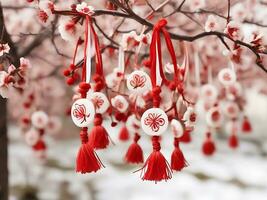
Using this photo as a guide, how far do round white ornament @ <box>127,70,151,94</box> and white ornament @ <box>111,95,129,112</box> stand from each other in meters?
0.26

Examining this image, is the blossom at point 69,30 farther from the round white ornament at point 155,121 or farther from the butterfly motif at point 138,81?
the round white ornament at point 155,121

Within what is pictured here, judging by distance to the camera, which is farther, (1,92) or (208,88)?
(208,88)

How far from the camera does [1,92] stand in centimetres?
Result: 134

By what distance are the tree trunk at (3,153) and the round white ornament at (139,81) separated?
728mm

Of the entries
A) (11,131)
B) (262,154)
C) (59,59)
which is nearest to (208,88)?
(59,59)

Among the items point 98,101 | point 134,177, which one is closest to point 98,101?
point 98,101

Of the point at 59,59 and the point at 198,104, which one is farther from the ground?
the point at 59,59

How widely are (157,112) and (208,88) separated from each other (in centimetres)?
82

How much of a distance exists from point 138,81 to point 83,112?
16cm

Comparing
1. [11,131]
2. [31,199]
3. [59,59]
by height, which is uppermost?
[59,59]

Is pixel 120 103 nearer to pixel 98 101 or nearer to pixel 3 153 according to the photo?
pixel 98 101

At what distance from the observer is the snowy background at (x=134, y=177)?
378cm

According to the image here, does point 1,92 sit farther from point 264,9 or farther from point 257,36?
point 264,9

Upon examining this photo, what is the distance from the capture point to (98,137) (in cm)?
121
